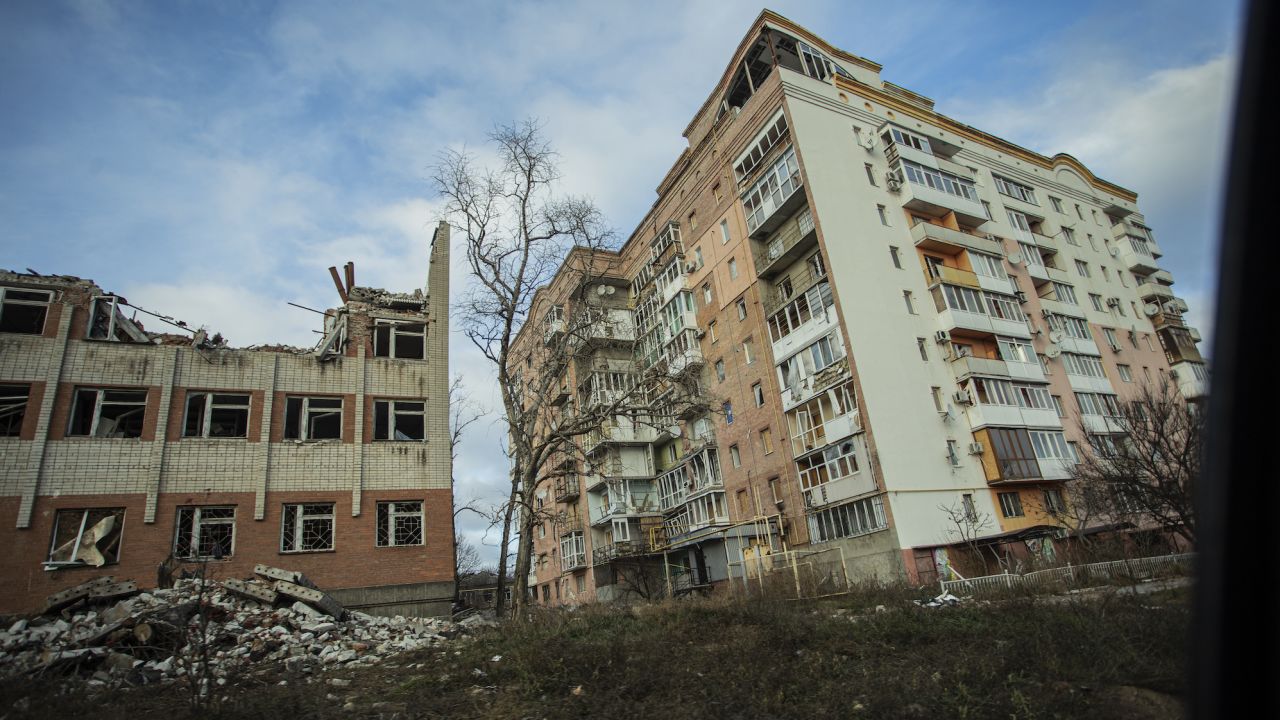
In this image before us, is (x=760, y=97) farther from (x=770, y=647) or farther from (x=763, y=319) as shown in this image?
(x=770, y=647)

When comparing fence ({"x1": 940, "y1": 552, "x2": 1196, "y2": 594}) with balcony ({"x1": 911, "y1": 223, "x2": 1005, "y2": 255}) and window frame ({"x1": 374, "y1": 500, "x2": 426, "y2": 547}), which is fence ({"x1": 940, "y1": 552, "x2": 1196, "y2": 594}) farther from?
balcony ({"x1": 911, "y1": 223, "x2": 1005, "y2": 255})

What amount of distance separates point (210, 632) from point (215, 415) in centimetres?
975

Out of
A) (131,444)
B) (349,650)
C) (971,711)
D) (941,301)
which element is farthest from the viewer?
(941,301)

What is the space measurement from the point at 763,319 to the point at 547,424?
19050 mm

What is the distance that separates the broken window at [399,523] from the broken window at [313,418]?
9.86ft

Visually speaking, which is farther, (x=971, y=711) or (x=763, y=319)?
(x=763, y=319)

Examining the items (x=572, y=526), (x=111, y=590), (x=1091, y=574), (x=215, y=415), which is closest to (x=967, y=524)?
(x=1091, y=574)

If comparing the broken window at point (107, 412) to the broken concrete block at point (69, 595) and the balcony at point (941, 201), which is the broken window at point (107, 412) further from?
the balcony at point (941, 201)

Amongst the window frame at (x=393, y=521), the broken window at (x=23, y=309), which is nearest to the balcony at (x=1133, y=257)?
the window frame at (x=393, y=521)

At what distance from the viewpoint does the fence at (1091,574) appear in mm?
18328

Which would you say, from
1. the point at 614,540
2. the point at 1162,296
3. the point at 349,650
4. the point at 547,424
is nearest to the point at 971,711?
the point at 349,650

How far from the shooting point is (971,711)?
813cm

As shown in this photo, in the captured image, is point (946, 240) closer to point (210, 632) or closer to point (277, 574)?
point (277, 574)

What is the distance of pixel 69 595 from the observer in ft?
54.3
